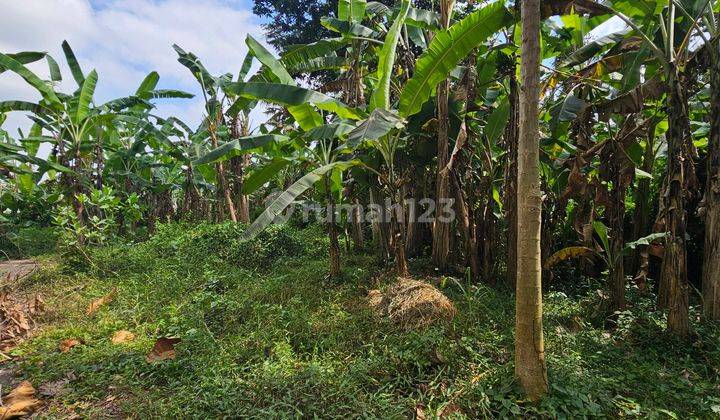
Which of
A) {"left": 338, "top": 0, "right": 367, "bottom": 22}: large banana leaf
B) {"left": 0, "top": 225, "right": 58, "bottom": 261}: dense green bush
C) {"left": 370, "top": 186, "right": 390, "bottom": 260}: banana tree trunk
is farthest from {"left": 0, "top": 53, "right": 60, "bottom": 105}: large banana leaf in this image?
{"left": 370, "top": 186, "right": 390, "bottom": 260}: banana tree trunk

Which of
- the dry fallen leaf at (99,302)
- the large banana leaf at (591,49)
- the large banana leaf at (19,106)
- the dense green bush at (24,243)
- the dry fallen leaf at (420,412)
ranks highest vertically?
the large banana leaf at (19,106)

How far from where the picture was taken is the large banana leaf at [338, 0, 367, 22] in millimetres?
5004

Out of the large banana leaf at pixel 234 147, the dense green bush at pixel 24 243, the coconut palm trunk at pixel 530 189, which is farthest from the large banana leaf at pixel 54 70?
the coconut palm trunk at pixel 530 189

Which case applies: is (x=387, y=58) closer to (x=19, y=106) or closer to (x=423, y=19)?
(x=423, y=19)

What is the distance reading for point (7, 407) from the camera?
2.68 meters

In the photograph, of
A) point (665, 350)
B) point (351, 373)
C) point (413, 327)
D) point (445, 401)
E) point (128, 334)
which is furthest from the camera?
point (128, 334)

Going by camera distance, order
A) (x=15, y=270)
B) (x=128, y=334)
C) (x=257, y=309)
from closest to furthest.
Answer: (x=128, y=334)
(x=257, y=309)
(x=15, y=270)

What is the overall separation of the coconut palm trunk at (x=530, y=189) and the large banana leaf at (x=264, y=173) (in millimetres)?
2819

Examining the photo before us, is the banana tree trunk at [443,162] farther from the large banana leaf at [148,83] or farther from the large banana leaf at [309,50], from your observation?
the large banana leaf at [148,83]

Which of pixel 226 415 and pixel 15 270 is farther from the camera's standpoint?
pixel 15 270

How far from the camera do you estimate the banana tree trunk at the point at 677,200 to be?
3.17 m

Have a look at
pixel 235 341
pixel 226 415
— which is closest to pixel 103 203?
pixel 235 341

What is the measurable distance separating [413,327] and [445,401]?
3.10 ft

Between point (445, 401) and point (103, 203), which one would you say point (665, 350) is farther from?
point (103, 203)
